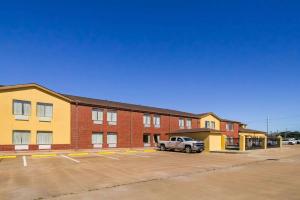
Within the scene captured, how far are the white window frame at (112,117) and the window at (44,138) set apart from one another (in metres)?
8.45

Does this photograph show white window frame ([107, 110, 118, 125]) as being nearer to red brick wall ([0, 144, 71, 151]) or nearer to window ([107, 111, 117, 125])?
window ([107, 111, 117, 125])

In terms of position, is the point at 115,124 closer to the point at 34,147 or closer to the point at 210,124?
the point at 34,147

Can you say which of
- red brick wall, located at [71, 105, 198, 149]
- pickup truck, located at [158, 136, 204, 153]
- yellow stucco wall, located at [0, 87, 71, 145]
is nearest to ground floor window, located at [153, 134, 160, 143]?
red brick wall, located at [71, 105, 198, 149]

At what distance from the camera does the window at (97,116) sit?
3731 cm

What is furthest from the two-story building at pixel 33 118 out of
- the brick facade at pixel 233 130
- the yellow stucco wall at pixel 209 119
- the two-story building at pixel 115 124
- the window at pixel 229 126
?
the window at pixel 229 126

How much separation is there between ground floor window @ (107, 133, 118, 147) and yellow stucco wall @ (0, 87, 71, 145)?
19.9ft

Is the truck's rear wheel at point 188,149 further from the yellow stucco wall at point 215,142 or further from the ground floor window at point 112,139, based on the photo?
the ground floor window at point 112,139

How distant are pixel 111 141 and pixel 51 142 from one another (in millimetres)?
8678

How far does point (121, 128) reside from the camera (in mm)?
40281

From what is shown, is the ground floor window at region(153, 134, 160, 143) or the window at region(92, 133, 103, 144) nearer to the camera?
the window at region(92, 133, 103, 144)

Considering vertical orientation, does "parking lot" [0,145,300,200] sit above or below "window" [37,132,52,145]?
below

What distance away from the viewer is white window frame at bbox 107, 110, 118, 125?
39066 mm

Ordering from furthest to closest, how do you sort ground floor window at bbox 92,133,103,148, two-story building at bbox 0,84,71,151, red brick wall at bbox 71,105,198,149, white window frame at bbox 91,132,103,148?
1. ground floor window at bbox 92,133,103,148
2. white window frame at bbox 91,132,103,148
3. red brick wall at bbox 71,105,198,149
4. two-story building at bbox 0,84,71,151

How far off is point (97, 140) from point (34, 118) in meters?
8.78
